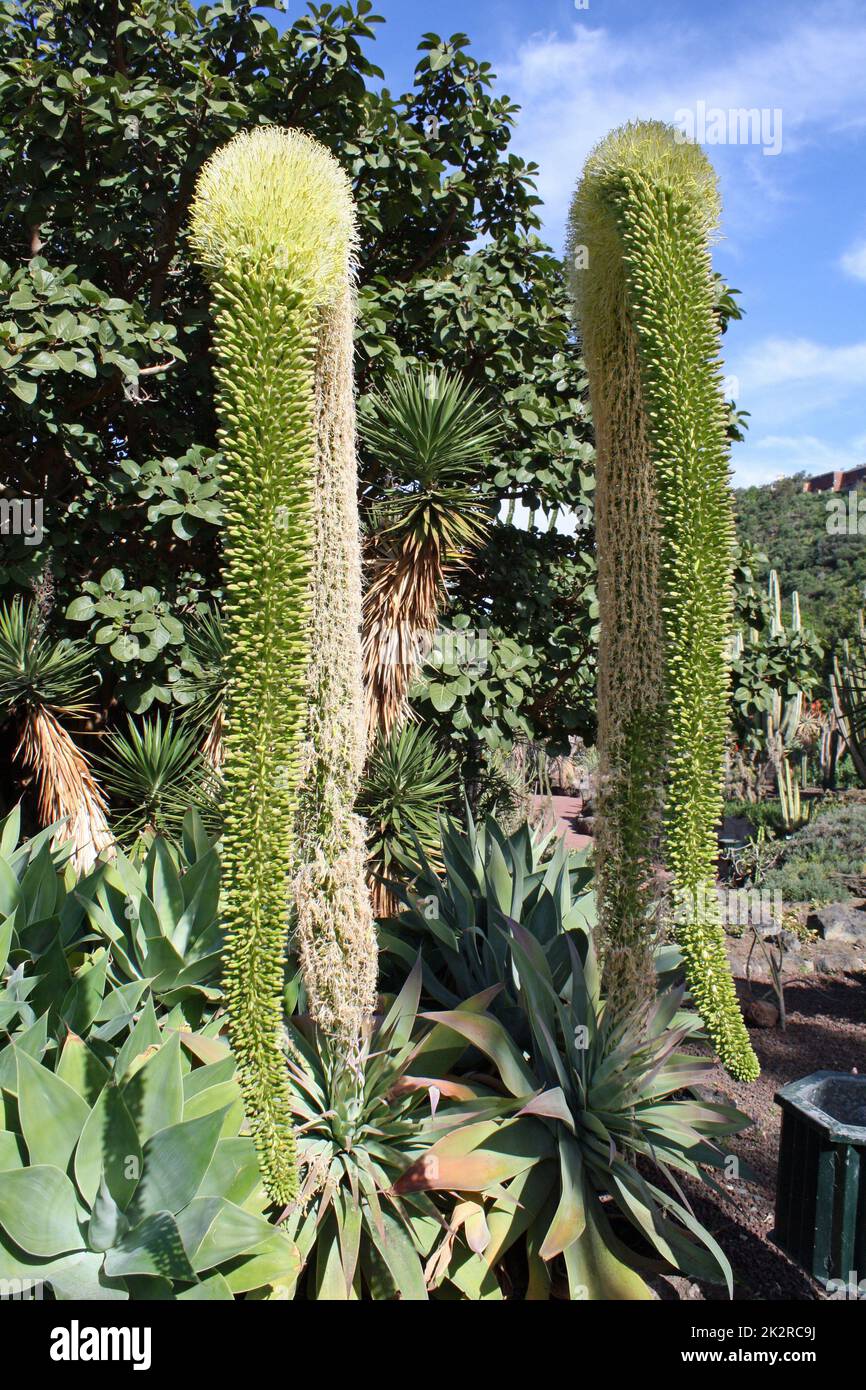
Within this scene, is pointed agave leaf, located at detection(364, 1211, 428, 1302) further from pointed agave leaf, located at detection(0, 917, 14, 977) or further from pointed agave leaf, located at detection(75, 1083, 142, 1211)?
pointed agave leaf, located at detection(0, 917, 14, 977)

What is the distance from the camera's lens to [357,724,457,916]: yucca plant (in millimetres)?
4902

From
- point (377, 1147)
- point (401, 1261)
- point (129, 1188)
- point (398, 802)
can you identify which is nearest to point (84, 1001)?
point (129, 1188)

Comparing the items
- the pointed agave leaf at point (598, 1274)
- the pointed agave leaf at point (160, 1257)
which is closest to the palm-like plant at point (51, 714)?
the pointed agave leaf at point (160, 1257)

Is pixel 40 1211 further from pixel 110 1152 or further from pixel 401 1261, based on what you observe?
pixel 401 1261

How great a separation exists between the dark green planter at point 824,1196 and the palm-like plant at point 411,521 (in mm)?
2644

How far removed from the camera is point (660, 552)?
295cm

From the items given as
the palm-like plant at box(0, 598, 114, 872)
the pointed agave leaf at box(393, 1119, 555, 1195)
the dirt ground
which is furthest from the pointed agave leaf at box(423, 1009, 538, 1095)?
the palm-like plant at box(0, 598, 114, 872)

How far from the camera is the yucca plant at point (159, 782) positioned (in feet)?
15.8

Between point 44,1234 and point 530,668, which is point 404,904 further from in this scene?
point 44,1234

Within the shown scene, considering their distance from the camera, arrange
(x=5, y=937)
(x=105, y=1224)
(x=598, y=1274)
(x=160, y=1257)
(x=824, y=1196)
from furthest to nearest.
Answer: (x=5, y=937), (x=824, y=1196), (x=598, y=1274), (x=105, y=1224), (x=160, y=1257)

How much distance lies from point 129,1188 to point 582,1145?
1.60 m

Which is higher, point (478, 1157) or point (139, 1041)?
point (139, 1041)

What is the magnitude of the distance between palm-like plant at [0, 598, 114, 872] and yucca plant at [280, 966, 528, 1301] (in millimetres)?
2146
